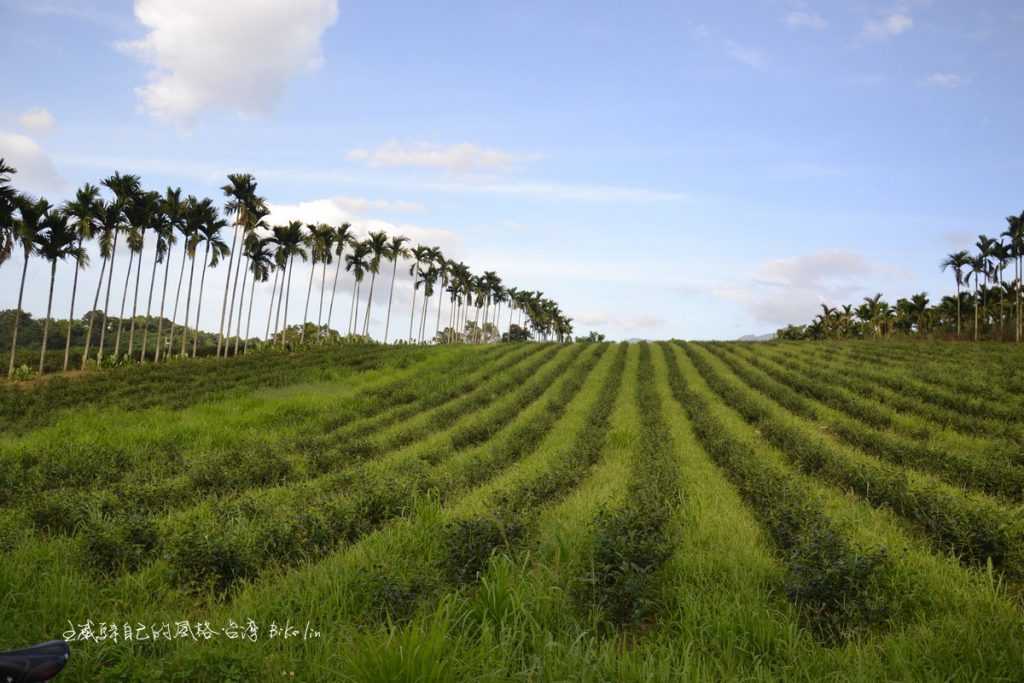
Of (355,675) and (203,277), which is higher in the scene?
(203,277)

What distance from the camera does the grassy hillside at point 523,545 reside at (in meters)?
5.72

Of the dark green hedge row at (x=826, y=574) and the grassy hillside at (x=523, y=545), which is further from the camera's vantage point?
the dark green hedge row at (x=826, y=574)

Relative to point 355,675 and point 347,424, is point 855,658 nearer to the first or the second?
point 355,675

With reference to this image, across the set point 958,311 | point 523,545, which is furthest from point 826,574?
point 958,311

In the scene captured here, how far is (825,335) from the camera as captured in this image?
416 ft

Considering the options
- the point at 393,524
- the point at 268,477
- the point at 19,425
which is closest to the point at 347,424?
the point at 268,477

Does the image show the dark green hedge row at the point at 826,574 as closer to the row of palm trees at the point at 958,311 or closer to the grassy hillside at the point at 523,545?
the grassy hillside at the point at 523,545

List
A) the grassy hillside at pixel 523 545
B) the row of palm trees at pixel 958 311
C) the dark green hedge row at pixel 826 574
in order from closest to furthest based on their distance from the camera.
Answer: the grassy hillside at pixel 523 545 → the dark green hedge row at pixel 826 574 → the row of palm trees at pixel 958 311

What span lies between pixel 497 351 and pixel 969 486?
4625 cm

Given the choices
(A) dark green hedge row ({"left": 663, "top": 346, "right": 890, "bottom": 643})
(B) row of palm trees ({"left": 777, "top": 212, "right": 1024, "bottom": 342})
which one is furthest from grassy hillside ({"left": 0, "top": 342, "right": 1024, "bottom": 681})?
(B) row of palm trees ({"left": 777, "top": 212, "right": 1024, "bottom": 342})

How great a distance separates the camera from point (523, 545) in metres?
9.14

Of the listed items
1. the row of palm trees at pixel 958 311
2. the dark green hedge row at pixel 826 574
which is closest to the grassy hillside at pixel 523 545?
the dark green hedge row at pixel 826 574

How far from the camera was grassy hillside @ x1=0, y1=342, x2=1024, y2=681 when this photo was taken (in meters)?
5.72

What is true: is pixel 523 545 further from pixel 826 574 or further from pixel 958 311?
pixel 958 311
